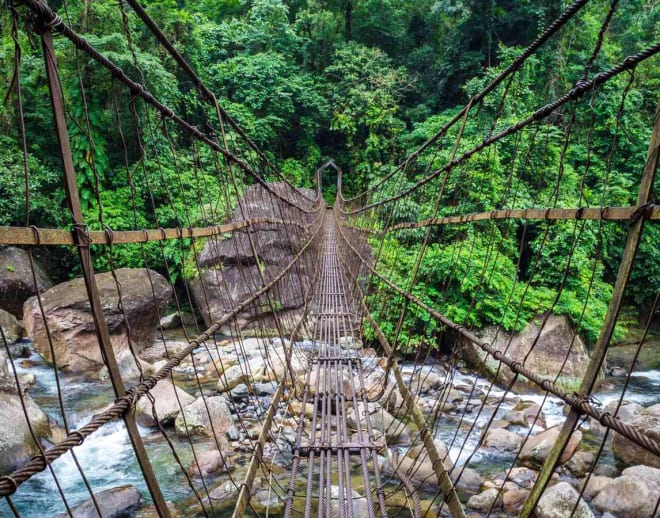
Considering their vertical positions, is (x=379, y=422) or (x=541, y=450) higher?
(x=379, y=422)

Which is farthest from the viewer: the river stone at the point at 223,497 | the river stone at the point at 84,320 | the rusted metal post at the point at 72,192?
the river stone at the point at 84,320

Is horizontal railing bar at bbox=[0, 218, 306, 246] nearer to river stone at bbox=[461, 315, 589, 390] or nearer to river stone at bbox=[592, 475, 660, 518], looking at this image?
river stone at bbox=[592, 475, 660, 518]

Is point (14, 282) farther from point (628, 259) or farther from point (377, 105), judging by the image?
point (377, 105)

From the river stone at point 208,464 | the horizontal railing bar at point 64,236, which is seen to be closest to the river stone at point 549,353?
the river stone at point 208,464

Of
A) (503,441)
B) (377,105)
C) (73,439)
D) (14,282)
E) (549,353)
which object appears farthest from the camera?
(377,105)

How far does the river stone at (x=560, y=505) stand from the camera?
1.82m

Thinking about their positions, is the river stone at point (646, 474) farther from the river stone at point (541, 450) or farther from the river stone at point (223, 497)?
the river stone at point (223, 497)

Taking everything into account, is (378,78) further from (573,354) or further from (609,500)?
(609,500)

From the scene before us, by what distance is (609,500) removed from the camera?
203 cm

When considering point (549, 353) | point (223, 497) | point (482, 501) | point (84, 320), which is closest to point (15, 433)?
point (223, 497)

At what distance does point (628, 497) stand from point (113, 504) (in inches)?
100

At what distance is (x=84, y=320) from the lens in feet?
12.8

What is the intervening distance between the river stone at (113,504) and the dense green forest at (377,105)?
1164 mm

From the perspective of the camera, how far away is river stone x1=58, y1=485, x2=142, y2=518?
1.90m
